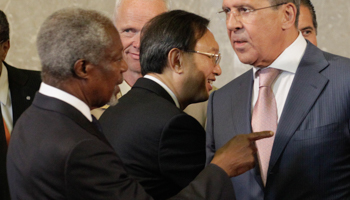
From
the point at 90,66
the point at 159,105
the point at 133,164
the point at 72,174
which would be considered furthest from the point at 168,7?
the point at 72,174

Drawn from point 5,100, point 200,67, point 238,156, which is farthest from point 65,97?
point 5,100

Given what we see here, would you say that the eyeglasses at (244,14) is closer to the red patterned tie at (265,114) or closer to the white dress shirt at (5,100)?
the red patterned tie at (265,114)

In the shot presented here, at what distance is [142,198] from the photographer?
4.70ft

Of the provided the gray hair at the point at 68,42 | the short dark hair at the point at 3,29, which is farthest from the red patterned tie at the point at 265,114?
the short dark hair at the point at 3,29

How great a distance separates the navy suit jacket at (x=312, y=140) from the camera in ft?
5.55

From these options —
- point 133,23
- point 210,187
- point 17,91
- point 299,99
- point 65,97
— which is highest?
point 133,23

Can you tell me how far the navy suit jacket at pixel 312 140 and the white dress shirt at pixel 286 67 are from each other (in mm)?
40

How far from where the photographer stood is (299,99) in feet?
5.85

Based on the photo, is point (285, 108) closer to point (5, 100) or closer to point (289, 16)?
point (289, 16)

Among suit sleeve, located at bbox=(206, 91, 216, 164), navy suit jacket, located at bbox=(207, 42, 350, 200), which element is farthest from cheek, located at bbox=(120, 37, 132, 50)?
navy suit jacket, located at bbox=(207, 42, 350, 200)

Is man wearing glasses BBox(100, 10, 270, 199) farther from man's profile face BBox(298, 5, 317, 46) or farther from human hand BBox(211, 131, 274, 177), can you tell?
man's profile face BBox(298, 5, 317, 46)

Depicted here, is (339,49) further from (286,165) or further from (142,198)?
(142,198)

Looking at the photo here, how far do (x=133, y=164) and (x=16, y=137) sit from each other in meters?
0.50

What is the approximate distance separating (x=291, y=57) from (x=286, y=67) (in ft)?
0.15
